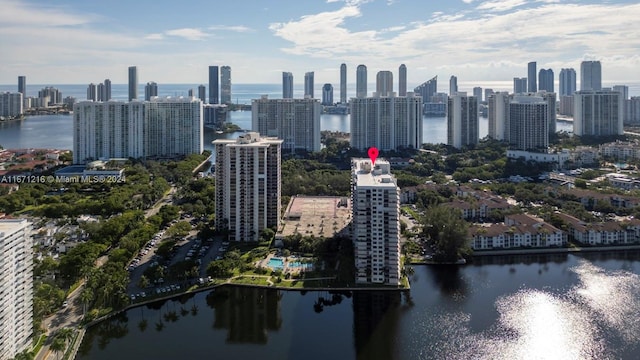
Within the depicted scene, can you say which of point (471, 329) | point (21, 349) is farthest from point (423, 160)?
point (21, 349)

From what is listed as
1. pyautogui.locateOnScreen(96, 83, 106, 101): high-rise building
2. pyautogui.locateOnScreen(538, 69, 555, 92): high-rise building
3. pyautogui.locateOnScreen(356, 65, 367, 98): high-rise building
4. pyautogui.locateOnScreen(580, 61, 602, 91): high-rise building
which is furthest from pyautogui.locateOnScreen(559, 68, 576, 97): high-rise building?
pyautogui.locateOnScreen(96, 83, 106, 101): high-rise building

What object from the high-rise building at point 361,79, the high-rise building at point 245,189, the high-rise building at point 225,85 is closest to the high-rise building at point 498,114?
the high-rise building at point 245,189

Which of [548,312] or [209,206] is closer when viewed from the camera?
[548,312]

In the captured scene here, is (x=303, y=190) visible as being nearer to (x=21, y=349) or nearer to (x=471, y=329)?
(x=471, y=329)

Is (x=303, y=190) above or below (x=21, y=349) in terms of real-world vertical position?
above

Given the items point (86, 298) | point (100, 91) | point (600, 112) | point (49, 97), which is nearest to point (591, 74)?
point (600, 112)
